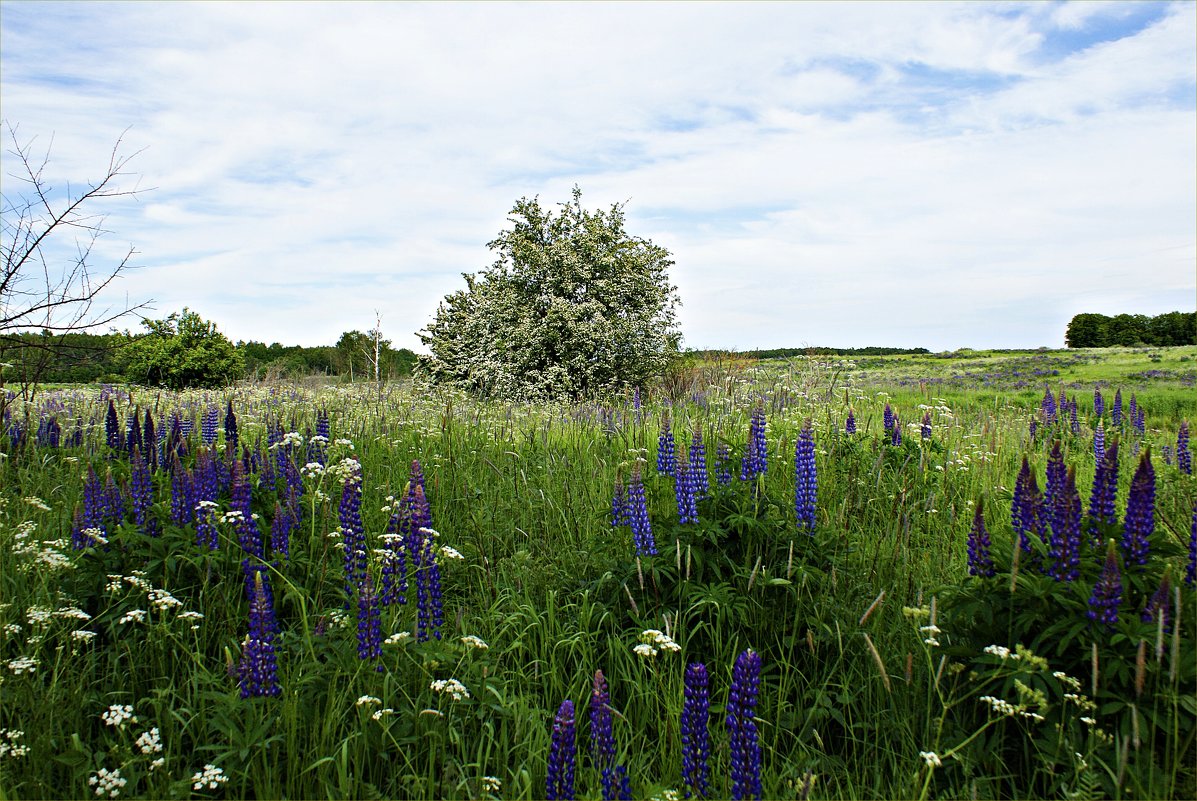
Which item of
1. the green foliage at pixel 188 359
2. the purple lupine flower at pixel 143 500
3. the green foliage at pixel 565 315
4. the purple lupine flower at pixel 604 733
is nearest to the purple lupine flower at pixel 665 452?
the purple lupine flower at pixel 604 733

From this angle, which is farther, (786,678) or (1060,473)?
(1060,473)

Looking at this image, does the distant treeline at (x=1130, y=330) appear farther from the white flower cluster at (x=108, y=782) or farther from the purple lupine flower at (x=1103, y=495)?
the white flower cluster at (x=108, y=782)

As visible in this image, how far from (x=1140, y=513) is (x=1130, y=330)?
5514cm

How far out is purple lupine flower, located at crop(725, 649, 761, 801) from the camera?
7.52ft

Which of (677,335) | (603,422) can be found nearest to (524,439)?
(603,422)

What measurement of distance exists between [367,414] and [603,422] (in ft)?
10.5

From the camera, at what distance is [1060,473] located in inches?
148

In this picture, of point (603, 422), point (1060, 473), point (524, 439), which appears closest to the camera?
point (1060, 473)

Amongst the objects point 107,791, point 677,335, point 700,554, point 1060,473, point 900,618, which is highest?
point 677,335

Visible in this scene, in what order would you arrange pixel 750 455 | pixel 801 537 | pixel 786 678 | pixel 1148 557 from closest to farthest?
pixel 1148 557 → pixel 786 678 → pixel 801 537 → pixel 750 455

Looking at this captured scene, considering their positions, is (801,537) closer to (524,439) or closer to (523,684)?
(523,684)

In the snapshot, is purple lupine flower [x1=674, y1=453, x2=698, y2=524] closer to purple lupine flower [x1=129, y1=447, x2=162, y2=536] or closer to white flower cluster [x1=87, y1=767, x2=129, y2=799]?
white flower cluster [x1=87, y1=767, x2=129, y2=799]

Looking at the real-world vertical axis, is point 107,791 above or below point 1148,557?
below

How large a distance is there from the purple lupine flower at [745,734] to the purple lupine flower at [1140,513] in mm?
1927
